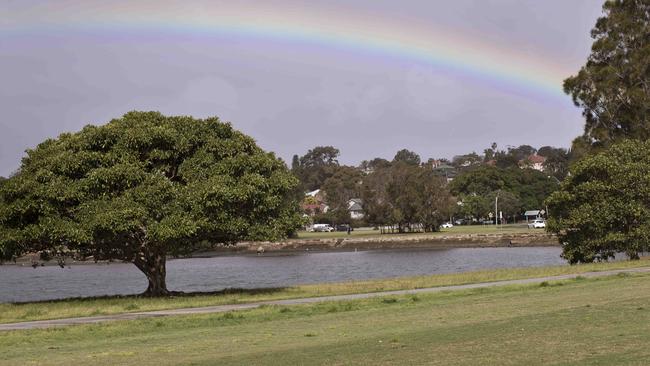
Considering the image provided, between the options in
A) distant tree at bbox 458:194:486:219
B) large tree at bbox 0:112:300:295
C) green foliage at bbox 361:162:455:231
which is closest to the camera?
large tree at bbox 0:112:300:295

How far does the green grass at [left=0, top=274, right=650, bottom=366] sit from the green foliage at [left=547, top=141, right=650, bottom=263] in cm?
2249

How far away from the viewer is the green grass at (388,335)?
13.2m

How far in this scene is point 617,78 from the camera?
62156 millimetres

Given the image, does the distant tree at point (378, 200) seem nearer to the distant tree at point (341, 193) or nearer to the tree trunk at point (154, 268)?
the distant tree at point (341, 193)

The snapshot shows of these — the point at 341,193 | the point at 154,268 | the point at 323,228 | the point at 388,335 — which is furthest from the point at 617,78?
the point at 323,228

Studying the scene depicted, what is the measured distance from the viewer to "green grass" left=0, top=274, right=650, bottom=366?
13180 millimetres

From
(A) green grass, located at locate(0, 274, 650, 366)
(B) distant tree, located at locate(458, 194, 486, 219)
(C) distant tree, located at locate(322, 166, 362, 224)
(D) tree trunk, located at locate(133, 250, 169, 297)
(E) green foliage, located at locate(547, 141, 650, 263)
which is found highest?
(C) distant tree, located at locate(322, 166, 362, 224)

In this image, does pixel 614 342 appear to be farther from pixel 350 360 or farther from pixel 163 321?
pixel 163 321

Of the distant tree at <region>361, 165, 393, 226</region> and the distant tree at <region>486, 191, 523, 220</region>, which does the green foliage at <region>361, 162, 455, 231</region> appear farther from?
the distant tree at <region>486, 191, 523, 220</region>

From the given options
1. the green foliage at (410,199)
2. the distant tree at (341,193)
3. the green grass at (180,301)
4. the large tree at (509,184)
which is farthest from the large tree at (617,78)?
the large tree at (509,184)

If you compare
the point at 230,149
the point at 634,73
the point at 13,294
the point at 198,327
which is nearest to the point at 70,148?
the point at 230,149

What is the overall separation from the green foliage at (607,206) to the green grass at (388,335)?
2249 centimetres

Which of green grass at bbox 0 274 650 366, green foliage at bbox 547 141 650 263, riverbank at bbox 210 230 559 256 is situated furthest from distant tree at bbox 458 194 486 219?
green grass at bbox 0 274 650 366

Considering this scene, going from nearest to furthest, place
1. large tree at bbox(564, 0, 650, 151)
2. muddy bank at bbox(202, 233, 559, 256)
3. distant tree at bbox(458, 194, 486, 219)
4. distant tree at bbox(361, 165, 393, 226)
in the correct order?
1. large tree at bbox(564, 0, 650, 151)
2. muddy bank at bbox(202, 233, 559, 256)
3. distant tree at bbox(361, 165, 393, 226)
4. distant tree at bbox(458, 194, 486, 219)
